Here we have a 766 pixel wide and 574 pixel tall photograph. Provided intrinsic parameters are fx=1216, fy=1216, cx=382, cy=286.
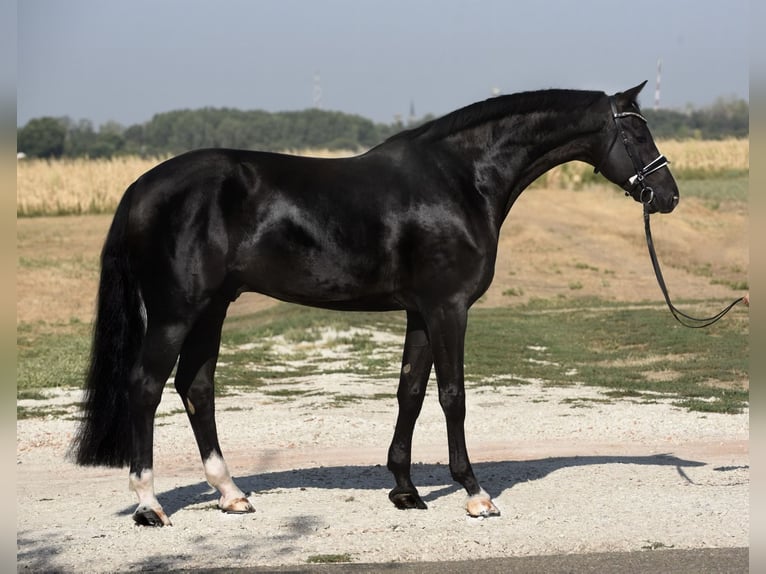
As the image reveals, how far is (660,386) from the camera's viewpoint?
14688 millimetres

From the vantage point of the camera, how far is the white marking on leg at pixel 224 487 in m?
7.70

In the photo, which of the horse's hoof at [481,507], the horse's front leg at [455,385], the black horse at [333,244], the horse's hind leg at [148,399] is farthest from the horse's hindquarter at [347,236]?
the horse's hoof at [481,507]

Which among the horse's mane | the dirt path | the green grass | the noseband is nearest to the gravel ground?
the dirt path

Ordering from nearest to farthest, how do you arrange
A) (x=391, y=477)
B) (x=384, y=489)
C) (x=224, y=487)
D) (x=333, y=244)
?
(x=333, y=244) → (x=224, y=487) → (x=384, y=489) → (x=391, y=477)

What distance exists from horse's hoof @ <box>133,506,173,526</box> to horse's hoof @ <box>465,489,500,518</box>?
1.89 metres

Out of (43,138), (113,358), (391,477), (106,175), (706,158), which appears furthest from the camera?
(43,138)

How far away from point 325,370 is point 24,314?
9313mm

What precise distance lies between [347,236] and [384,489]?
6.64 feet

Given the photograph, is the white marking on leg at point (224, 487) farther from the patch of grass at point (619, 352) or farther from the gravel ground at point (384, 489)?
the patch of grass at point (619, 352)

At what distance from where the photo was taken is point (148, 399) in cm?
735

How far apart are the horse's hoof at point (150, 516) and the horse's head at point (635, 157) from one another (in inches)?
141

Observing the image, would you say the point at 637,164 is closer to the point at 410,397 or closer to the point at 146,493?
the point at 410,397

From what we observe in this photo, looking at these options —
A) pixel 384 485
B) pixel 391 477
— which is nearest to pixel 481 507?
pixel 384 485

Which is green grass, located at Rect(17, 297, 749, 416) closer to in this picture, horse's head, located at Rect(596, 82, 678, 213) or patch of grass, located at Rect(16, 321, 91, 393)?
patch of grass, located at Rect(16, 321, 91, 393)
